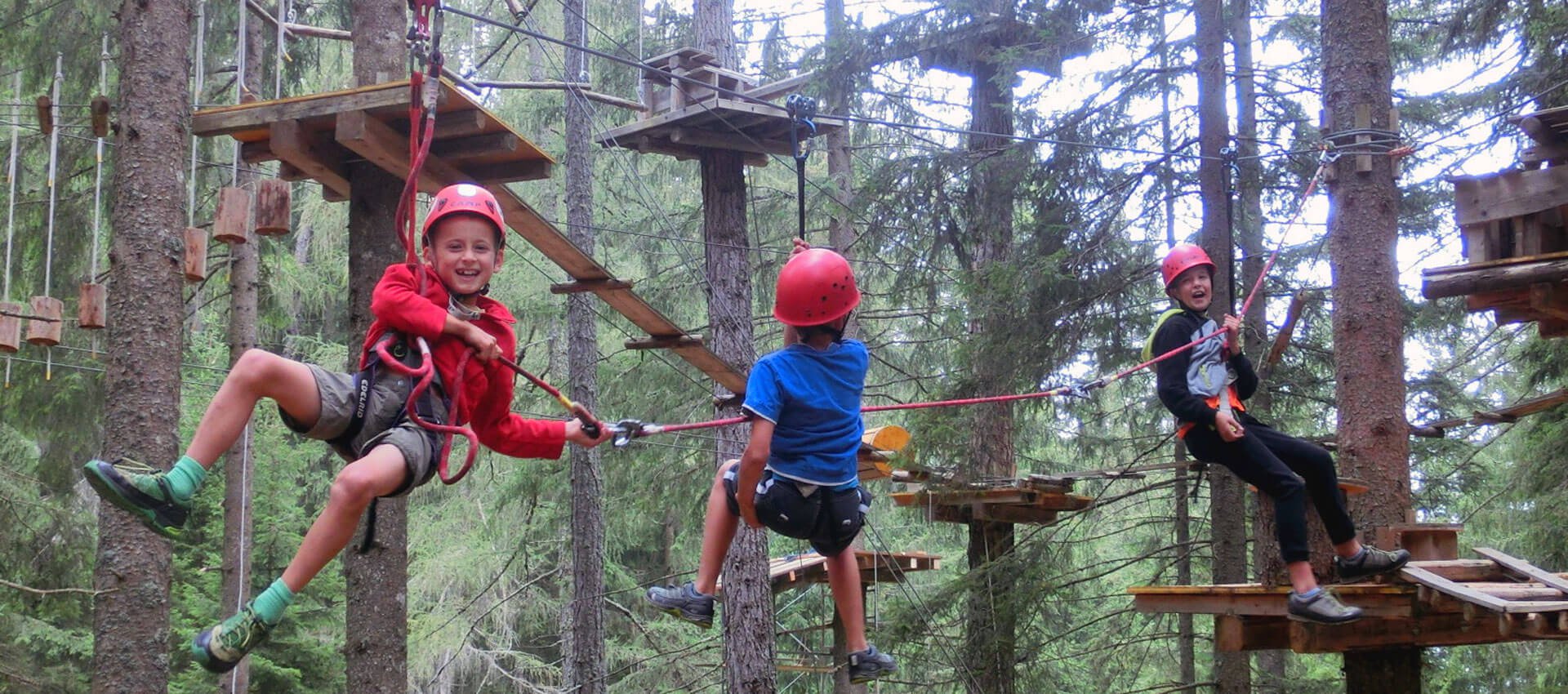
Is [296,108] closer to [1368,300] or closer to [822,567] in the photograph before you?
[1368,300]

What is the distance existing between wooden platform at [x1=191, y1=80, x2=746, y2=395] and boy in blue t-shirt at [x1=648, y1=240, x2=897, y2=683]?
2286mm

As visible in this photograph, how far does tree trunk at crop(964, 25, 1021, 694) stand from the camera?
1199 cm

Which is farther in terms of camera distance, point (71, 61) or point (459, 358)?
point (71, 61)

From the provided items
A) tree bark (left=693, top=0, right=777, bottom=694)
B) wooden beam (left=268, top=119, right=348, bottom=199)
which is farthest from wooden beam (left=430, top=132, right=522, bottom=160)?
tree bark (left=693, top=0, right=777, bottom=694)

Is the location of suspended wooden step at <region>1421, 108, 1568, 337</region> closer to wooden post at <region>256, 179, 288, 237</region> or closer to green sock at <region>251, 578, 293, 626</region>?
green sock at <region>251, 578, 293, 626</region>

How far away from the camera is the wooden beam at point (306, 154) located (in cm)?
633

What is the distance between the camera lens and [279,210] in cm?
726

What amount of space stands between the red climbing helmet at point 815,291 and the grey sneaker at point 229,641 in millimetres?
1998

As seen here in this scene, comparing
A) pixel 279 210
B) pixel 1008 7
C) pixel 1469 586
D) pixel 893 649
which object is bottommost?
pixel 893 649

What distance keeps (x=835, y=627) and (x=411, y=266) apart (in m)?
10.4

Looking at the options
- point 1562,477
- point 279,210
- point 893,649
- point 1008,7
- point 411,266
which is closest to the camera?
point 411,266

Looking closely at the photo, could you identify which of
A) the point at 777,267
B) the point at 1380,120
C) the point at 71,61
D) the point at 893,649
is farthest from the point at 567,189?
the point at 1380,120

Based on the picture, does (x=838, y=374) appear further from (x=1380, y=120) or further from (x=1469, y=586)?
(x=1380, y=120)

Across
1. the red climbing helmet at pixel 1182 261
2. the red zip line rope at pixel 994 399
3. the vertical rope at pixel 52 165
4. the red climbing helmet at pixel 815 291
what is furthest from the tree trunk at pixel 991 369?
the vertical rope at pixel 52 165
